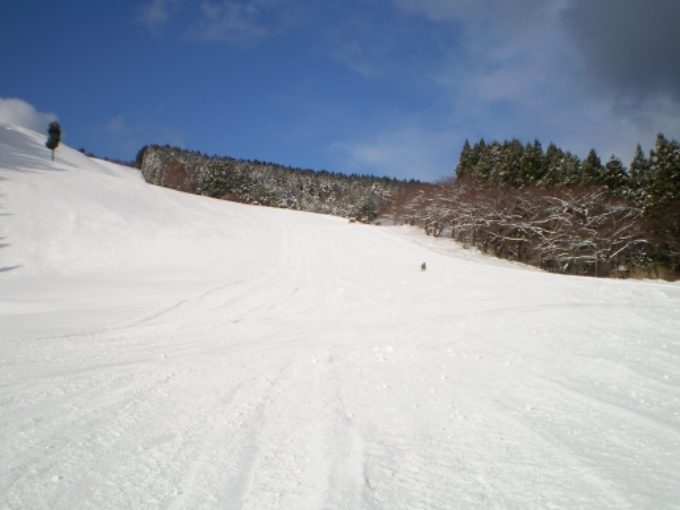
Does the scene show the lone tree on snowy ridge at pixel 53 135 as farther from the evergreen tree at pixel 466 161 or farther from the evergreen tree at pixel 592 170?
the evergreen tree at pixel 592 170

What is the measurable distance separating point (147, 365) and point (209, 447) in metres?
2.97

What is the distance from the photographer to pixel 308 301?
12992 mm

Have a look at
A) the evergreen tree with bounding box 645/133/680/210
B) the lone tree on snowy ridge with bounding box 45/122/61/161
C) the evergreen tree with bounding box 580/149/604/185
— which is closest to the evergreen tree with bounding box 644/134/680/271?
the evergreen tree with bounding box 645/133/680/210

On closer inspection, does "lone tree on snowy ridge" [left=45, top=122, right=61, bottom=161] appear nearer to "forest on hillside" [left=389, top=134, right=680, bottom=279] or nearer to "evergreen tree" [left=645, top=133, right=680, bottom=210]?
"forest on hillside" [left=389, top=134, right=680, bottom=279]

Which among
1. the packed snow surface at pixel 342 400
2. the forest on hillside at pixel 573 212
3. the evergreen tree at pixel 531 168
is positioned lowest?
the packed snow surface at pixel 342 400

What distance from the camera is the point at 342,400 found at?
4668mm

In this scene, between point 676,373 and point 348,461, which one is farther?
point 676,373

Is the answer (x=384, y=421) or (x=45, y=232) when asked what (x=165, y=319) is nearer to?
(x=384, y=421)

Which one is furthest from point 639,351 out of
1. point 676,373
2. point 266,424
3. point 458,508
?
point 266,424

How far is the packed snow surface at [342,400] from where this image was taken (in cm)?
291

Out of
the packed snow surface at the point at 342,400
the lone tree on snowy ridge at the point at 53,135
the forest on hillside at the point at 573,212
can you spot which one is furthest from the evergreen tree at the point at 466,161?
the lone tree on snowy ridge at the point at 53,135

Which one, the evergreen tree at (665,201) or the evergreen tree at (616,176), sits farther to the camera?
the evergreen tree at (616,176)

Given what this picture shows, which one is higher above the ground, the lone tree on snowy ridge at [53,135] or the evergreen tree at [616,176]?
the evergreen tree at [616,176]

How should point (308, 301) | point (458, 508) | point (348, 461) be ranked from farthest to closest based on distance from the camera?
point (308, 301) → point (348, 461) → point (458, 508)
